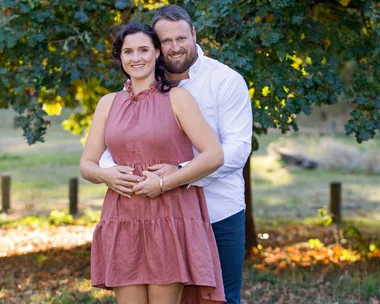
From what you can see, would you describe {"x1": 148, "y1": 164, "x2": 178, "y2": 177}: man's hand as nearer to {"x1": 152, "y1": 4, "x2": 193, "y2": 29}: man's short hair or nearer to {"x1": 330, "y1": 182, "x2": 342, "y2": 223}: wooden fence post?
{"x1": 152, "y1": 4, "x2": 193, "y2": 29}: man's short hair

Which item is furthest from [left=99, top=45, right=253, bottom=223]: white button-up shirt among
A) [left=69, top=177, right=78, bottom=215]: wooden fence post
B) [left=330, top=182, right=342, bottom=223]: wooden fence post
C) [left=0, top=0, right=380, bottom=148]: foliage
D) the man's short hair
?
[left=69, top=177, right=78, bottom=215]: wooden fence post

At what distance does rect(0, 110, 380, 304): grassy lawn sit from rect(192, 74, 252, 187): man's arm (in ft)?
9.17

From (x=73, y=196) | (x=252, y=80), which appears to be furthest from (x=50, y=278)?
(x=73, y=196)

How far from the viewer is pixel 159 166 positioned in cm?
324

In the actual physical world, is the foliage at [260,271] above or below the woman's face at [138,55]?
below

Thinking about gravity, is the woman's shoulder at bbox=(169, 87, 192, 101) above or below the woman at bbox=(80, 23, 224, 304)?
above

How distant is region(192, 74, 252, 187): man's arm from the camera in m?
3.40

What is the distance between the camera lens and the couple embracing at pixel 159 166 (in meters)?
3.24

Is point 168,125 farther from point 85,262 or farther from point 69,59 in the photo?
point 85,262

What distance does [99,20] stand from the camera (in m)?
6.36

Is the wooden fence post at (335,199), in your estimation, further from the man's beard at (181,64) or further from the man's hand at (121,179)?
the man's hand at (121,179)

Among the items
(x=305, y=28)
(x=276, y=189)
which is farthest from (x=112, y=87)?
(x=276, y=189)

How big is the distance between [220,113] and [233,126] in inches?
3.9

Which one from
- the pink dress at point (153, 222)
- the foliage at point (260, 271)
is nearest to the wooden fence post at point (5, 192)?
the foliage at point (260, 271)
